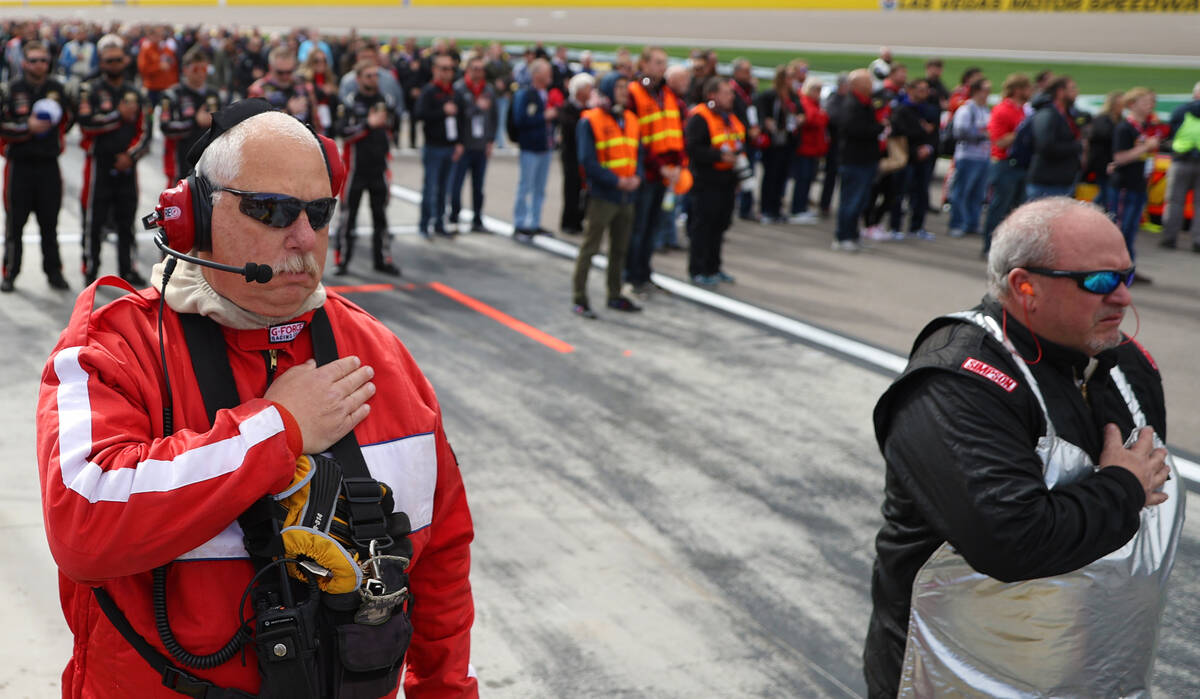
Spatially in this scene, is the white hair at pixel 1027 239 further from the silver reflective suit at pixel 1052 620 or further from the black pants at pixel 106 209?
the black pants at pixel 106 209

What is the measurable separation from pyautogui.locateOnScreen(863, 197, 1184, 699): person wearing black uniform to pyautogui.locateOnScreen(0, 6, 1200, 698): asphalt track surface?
1609 millimetres

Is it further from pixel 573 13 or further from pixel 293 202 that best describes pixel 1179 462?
pixel 573 13

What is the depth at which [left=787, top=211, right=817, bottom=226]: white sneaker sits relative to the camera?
14.4 metres

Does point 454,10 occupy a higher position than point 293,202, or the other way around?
point 454,10

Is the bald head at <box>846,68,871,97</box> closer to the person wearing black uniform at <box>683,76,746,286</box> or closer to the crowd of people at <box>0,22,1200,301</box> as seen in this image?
the crowd of people at <box>0,22,1200,301</box>

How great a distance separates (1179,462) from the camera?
6352 millimetres

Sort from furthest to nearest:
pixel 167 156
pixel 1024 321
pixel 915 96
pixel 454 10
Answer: pixel 454 10 < pixel 915 96 < pixel 167 156 < pixel 1024 321

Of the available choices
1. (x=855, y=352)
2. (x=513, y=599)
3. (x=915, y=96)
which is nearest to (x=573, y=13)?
(x=915, y=96)

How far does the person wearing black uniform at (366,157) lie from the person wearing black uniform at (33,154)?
8.10 feet

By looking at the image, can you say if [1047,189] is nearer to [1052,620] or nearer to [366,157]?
[366,157]

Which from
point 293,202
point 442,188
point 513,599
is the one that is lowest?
point 513,599

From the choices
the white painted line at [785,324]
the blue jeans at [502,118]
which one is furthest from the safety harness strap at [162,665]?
the blue jeans at [502,118]

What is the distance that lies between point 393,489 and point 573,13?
199 ft

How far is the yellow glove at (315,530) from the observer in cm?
179
